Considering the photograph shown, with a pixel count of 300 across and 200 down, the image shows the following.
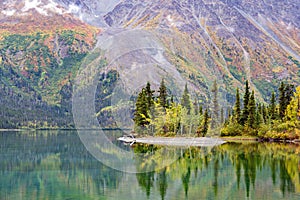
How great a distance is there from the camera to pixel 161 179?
34125mm

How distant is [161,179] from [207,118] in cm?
3470

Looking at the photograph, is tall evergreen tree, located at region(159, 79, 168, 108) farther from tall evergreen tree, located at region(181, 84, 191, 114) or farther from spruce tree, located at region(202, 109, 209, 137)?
spruce tree, located at region(202, 109, 209, 137)

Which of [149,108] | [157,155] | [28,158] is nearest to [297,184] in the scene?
[157,155]

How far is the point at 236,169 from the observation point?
3872 cm

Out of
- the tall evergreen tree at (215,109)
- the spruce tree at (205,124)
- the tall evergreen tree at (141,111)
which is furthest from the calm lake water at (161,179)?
the tall evergreen tree at (141,111)

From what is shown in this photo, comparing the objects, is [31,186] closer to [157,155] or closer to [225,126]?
[157,155]

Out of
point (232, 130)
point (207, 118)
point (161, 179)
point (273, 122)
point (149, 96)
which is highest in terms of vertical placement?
point (149, 96)

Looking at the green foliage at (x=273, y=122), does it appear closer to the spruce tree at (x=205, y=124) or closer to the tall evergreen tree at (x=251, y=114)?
the tall evergreen tree at (x=251, y=114)

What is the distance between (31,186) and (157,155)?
1845 cm

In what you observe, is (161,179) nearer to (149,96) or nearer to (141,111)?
(141,111)

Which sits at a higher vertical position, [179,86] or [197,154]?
[179,86]

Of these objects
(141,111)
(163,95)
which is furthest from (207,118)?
(163,95)

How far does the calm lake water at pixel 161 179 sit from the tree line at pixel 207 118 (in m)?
19.3

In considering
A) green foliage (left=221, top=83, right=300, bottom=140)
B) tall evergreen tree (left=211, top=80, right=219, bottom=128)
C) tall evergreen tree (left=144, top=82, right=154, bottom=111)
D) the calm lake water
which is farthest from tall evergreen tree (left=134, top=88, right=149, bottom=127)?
the calm lake water
